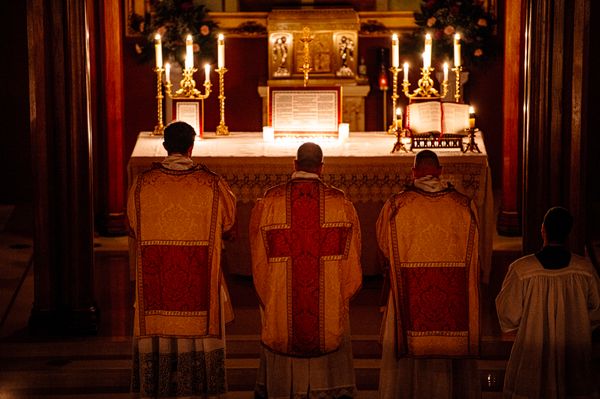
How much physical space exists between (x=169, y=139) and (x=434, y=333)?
1957 mm

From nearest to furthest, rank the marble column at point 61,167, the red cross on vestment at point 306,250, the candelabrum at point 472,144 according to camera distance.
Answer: the red cross on vestment at point 306,250 < the marble column at point 61,167 < the candelabrum at point 472,144

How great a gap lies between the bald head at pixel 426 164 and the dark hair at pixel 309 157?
0.58 metres

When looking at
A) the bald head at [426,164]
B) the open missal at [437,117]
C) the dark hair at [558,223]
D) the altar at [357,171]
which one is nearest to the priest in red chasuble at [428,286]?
the bald head at [426,164]

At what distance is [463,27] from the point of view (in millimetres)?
13742

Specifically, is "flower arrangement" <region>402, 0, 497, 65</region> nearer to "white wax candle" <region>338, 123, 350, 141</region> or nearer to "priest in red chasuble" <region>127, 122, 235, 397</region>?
"white wax candle" <region>338, 123, 350, 141</region>

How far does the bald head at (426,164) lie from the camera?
756 centimetres

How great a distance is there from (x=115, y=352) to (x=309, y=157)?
233cm

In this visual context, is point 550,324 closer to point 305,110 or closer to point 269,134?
point 305,110

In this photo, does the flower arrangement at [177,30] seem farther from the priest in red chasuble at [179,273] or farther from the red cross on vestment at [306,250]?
the red cross on vestment at [306,250]

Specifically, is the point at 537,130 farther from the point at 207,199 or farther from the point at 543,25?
the point at 207,199

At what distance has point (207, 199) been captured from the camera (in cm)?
788

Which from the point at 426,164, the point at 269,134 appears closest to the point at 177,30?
the point at 269,134

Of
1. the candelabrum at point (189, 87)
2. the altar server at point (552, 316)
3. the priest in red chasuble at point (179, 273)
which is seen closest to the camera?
the altar server at point (552, 316)

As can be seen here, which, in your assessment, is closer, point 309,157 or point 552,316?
point 552,316
